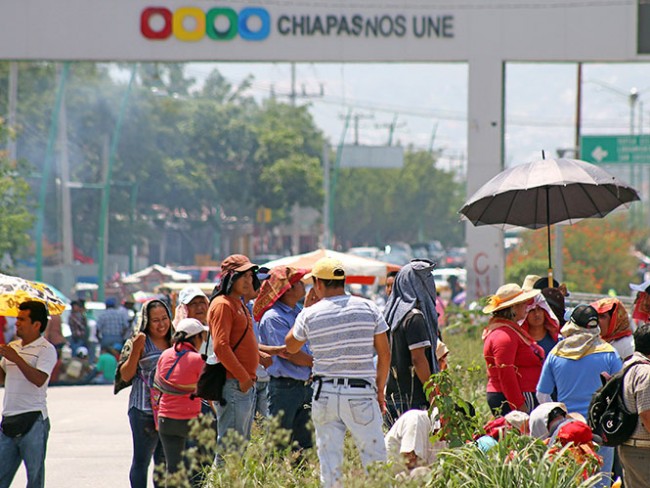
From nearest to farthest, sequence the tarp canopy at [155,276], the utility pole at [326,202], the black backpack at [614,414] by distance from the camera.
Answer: the black backpack at [614,414], the tarp canopy at [155,276], the utility pole at [326,202]

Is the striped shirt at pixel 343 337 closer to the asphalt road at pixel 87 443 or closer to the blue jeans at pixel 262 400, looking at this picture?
the blue jeans at pixel 262 400

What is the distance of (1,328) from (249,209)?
56.6m

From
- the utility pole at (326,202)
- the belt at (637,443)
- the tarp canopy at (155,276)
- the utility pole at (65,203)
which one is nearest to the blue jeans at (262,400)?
the belt at (637,443)

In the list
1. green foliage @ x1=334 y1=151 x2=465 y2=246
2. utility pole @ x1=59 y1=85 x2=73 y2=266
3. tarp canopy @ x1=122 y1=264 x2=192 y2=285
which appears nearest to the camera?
tarp canopy @ x1=122 y1=264 x2=192 y2=285

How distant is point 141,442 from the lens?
9125 mm

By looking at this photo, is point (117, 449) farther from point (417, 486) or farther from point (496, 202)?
point (417, 486)

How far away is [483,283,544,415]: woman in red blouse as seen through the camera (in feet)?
28.7

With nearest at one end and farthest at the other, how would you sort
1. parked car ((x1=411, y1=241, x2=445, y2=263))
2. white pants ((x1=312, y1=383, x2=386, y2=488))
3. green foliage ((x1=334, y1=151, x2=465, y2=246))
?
white pants ((x1=312, y1=383, x2=386, y2=488))
parked car ((x1=411, y1=241, x2=445, y2=263))
green foliage ((x1=334, y1=151, x2=465, y2=246))

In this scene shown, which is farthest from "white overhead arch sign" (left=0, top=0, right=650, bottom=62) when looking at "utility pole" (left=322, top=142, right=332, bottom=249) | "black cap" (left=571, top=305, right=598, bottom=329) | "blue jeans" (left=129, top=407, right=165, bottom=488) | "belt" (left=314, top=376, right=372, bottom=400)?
"utility pole" (left=322, top=142, right=332, bottom=249)

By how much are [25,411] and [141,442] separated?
1.17m

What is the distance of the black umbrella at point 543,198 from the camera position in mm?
10586

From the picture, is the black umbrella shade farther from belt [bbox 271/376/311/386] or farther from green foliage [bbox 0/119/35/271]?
green foliage [bbox 0/119/35/271]

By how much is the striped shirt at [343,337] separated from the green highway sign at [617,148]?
86.1ft

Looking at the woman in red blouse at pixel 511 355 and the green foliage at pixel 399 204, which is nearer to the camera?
the woman in red blouse at pixel 511 355
